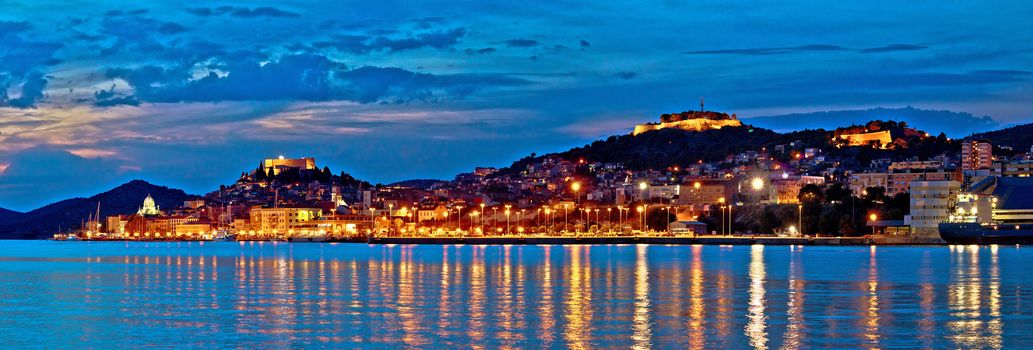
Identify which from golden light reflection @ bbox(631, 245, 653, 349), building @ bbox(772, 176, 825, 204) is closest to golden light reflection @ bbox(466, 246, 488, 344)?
golden light reflection @ bbox(631, 245, 653, 349)

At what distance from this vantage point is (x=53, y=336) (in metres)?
22.4

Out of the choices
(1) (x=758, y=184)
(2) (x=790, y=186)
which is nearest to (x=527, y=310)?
(1) (x=758, y=184)

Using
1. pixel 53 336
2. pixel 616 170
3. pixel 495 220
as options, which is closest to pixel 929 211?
pixel 495 220

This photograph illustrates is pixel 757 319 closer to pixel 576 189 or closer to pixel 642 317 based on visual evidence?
pixel 642 317

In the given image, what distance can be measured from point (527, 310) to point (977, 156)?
131m

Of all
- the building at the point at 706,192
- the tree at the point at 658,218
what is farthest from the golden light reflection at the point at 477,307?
the building at the point at 706,192

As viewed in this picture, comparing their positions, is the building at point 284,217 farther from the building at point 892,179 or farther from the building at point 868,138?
the building at point 868,138

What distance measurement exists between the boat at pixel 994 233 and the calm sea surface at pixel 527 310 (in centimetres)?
5010

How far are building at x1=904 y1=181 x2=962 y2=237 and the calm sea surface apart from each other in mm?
54989

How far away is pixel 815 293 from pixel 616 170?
16610cm

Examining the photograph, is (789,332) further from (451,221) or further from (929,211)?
(451,221)

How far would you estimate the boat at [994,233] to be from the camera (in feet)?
297

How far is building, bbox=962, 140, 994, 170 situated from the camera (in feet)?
470

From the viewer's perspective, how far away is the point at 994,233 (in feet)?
297
